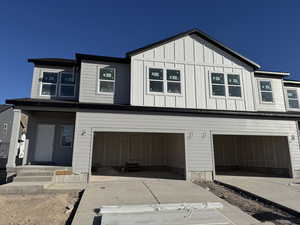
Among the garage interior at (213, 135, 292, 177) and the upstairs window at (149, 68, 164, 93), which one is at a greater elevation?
the upstairs window at (149, 68, 164, 93)

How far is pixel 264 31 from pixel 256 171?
928cm

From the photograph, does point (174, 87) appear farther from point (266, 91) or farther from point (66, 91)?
point (266, 91)

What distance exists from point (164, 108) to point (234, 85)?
469cm

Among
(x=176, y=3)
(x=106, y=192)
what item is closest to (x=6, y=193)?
(x=106, y=192)

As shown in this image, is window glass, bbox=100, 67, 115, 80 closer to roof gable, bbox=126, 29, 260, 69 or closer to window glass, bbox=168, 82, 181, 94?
roof gable, bbox=126, 29, 260, 69

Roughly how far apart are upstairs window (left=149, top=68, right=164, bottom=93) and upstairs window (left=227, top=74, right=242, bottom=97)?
12.8ft

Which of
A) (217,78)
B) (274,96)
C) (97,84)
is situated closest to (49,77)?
(97,84)

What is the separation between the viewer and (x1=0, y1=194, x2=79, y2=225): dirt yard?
4.22 meters

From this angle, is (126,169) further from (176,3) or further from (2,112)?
(2,112)

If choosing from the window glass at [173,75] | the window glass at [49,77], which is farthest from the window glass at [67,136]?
the window glass at [173,75]

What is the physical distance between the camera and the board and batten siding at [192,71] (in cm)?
984

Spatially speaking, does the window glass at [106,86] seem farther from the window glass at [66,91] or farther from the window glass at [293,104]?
the window glass at [293,104]

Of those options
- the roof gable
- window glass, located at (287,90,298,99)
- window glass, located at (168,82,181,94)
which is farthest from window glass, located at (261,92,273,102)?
window glass, located at (168,82,181,94)

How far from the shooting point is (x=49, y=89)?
413 inches
